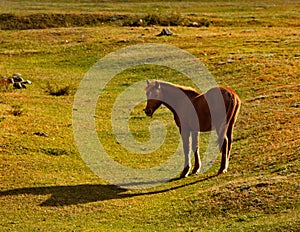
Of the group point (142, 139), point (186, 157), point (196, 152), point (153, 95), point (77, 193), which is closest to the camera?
point (77, 193)

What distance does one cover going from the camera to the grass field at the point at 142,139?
1464 cm

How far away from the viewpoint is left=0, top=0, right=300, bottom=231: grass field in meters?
14.6

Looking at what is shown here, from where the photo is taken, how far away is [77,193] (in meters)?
16.8

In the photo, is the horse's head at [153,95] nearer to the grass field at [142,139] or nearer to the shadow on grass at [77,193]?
the grass field at [142,139]

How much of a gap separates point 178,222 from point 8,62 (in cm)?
2875

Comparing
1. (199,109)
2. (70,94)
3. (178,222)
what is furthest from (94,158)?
(70,94)

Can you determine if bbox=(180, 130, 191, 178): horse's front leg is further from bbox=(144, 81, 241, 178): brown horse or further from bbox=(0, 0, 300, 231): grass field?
bbox=(0, 0, 300, 231): grass field

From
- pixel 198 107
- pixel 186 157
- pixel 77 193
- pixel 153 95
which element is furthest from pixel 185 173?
pixel 77 193

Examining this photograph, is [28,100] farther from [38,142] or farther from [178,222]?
[178,222]

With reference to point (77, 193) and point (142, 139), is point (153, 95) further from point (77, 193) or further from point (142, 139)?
point (142, 139)

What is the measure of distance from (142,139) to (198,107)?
5.87 m

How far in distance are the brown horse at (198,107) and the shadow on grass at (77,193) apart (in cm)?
126

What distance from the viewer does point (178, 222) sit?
1446cm

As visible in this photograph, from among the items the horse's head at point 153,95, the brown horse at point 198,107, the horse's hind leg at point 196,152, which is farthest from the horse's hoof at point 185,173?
the horse's head at point 153,95
